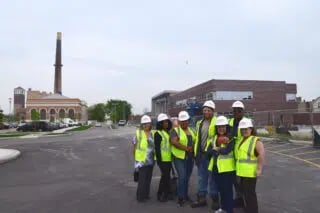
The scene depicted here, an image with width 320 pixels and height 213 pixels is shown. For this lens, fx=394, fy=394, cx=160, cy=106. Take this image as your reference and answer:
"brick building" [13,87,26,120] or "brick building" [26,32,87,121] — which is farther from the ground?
"brick building" [13,87,26,120]

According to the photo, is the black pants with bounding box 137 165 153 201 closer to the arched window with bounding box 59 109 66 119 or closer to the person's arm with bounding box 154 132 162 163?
the person's arm with bounding box 154 132 162 163

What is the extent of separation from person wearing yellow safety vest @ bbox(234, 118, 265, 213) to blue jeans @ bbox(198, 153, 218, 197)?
809mm

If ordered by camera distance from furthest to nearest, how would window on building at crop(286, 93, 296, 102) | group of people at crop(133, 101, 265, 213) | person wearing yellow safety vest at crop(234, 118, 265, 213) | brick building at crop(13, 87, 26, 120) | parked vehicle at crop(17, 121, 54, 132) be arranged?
brick building at crop(13, 87, 26, 120), window on building at crop(286, 93, 296, 102), parked vehicle at crop(17, 121, 54, 132), group of people at crop(133, 101, 265, 213), person wearing yellow safety vest at crop(234, 118, 265, 213)

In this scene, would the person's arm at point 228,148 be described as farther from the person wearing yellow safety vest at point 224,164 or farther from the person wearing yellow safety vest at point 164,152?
the person wearing yellow safety vest at point 164,152

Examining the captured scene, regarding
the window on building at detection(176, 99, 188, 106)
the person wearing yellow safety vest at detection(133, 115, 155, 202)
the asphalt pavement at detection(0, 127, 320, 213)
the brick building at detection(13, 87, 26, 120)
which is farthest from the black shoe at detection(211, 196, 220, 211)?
the brick building at detection(13, 87, 26, 120)

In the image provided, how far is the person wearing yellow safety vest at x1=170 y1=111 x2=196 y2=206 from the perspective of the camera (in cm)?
739

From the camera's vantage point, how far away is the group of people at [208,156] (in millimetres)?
6285

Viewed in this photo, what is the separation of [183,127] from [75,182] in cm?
402

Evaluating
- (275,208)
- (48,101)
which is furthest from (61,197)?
(48,101)

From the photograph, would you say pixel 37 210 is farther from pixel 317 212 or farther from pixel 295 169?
pixel 295 169

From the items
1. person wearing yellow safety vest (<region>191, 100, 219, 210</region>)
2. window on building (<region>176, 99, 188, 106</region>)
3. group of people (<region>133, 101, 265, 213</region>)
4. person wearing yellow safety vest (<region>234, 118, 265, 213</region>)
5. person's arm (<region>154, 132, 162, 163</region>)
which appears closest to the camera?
person wearing yellow safety vest (<region>234, 118, 265, 213</region>)

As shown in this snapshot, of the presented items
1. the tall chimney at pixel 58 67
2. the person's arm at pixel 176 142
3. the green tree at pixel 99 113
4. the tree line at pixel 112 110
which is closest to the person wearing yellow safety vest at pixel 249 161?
the person's arm at pixel 176 142

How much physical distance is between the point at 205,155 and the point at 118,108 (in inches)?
5873

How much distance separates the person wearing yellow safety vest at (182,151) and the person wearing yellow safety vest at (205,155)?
19 cm
